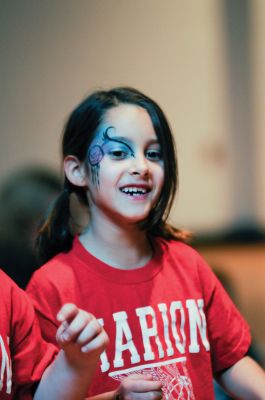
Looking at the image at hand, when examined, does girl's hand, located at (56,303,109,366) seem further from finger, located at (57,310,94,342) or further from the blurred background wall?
the blurred background wall

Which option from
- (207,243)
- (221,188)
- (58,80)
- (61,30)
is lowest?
(207,243)

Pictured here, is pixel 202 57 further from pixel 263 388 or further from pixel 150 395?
pixel 150 395

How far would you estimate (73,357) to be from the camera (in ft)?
2.85

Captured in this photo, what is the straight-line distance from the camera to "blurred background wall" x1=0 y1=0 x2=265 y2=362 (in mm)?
2637

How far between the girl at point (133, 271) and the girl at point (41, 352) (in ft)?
0.15

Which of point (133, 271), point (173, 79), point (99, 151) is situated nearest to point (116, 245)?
point (133, 271)

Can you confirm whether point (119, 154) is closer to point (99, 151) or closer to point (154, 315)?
point (99, 151)

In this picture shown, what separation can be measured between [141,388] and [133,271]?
0.76 ft

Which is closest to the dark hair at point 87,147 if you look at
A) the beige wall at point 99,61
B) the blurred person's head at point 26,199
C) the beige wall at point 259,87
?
the blurred person's head at point 26,199

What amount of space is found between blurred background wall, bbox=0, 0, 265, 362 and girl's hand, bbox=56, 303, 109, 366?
1.86 meters

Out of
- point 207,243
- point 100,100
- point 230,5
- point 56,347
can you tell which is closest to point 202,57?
point 230,5

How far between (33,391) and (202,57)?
1.95 meters

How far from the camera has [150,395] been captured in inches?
35.1

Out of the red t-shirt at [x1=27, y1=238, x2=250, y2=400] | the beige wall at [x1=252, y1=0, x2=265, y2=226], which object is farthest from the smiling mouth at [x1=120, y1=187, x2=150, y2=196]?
the beige wall at [x1=252, y1=0, x2=265, y2=226]
